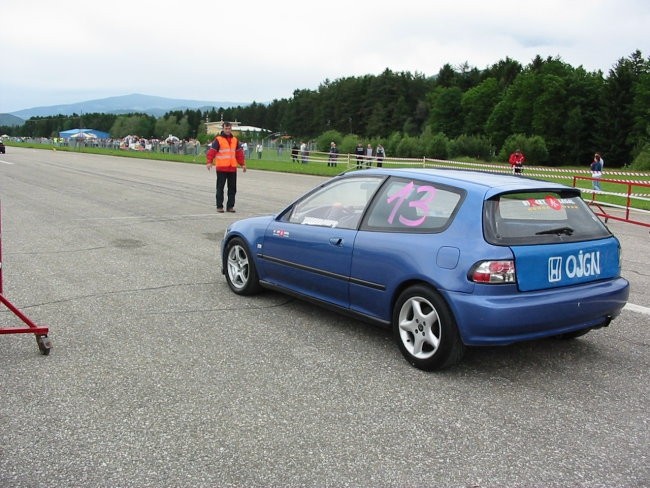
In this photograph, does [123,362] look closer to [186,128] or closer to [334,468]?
[334,468]

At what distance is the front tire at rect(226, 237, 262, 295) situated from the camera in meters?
6.01

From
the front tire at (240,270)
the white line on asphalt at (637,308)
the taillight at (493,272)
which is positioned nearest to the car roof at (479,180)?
the taillight at (493,272)

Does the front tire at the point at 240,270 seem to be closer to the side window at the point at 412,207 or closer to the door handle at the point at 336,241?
the door handle at the point at 336,241

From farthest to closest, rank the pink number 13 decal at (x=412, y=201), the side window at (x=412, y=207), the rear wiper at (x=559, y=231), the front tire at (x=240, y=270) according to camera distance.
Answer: the front tire at (x=240, y=270) < the pink number 13 decal at (x=412, y=201) < the side window at (x=412, y=207) < the rear wiper at (x=559, y=231)

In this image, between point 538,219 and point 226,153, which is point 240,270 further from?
point 226,153

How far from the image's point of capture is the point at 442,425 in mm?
3471

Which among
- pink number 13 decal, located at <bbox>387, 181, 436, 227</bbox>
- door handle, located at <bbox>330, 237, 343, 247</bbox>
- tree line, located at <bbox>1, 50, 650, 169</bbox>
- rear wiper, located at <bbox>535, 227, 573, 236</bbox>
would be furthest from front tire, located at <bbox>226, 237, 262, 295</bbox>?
tree line, located at <bbox>1, 50, 650, 169</bbox>

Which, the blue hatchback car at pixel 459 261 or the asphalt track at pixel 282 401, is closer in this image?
the asphalt track at pixel 282 401

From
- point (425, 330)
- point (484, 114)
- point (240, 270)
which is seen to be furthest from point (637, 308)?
point (484, 114)

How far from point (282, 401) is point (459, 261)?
142 cm

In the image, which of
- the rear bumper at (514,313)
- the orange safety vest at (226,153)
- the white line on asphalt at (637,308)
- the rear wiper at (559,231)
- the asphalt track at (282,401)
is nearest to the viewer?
the asphalt track at (282,401)

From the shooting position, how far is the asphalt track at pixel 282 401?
3.00m

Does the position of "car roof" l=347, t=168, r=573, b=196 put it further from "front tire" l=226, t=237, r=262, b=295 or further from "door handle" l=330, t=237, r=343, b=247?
"front tire" l=226, t=237, r=262, b=295

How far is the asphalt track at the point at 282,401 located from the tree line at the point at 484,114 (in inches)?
2207
